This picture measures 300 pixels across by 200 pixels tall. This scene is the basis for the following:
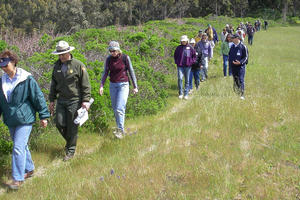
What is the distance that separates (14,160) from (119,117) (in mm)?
2290

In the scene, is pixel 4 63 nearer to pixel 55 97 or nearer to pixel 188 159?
pixel 55 97

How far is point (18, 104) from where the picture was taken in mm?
4082

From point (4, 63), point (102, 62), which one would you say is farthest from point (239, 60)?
point (4, 63)

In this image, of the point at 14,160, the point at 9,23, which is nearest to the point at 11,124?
the point at 14,160

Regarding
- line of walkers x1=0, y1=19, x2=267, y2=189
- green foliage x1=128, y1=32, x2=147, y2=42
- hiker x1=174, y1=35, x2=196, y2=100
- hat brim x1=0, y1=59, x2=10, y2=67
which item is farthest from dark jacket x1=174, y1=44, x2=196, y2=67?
hat brim x1=0, y1=59, x2=10, y2=67

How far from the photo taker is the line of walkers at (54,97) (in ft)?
13.3

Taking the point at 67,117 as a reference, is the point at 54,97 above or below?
above

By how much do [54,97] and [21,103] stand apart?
3.31 ft

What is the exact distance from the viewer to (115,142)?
18.4 feet

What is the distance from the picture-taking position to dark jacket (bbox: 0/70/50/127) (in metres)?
4.05

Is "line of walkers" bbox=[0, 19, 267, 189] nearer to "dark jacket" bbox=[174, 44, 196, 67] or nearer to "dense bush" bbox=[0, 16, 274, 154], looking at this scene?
"dense bush" bbox=[0, 16, 274, 154]

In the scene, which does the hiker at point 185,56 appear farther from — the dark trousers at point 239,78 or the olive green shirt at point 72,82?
the olive green shirt at point 72,82

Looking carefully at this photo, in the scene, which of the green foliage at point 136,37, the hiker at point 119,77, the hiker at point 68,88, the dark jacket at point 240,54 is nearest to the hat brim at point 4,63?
the hiker at point 68,88

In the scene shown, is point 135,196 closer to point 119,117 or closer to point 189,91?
point 119,117
